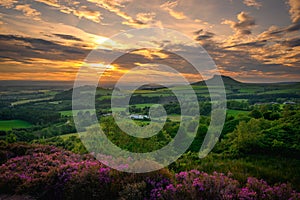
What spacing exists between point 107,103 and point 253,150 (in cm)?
843

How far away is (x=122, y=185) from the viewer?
4.14m

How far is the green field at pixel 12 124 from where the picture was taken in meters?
9.77

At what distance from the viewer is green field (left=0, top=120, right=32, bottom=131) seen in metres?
9.77

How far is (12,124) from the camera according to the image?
1009cm

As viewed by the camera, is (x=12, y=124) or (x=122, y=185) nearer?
(x=122, y=185)

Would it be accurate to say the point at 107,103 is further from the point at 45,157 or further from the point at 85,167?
the point at 85,167

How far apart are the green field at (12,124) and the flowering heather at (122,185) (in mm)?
4856

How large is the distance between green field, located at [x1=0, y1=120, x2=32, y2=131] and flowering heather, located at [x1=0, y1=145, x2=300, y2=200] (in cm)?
486

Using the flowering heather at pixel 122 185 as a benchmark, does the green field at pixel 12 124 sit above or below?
above

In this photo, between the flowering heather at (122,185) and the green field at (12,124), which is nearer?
the flowering heather at (122,185)

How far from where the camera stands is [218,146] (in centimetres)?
810

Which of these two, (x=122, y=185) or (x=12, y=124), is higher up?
(x=12, y=124)

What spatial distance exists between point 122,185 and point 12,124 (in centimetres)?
817

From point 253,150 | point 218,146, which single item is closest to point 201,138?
point 218,146
